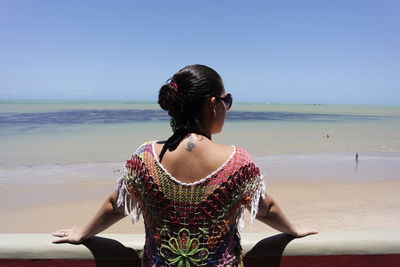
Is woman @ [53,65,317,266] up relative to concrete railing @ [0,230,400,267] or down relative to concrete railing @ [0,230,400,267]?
up

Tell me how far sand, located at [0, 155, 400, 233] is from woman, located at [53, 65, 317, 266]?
5439 mm

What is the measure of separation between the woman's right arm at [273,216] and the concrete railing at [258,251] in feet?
0.30

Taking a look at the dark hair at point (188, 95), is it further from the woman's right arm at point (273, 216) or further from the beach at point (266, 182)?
the beach at point (266, 182)

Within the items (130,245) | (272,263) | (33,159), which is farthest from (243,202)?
(33,159)

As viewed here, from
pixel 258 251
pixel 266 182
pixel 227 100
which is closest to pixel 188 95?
pixel 227 100

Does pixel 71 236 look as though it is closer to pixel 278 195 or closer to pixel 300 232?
pixel 300 232

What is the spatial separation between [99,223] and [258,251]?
2.68 feet

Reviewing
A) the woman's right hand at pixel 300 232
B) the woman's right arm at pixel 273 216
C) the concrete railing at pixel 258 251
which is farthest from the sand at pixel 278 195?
the woman's right arm at pixel 273 216

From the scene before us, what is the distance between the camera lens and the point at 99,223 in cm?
169

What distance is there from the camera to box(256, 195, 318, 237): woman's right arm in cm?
161

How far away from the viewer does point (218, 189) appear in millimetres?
1385

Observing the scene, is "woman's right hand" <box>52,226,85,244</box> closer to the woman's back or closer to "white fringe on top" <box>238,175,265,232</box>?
the woman's back

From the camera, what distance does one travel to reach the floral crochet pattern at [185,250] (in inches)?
56.0

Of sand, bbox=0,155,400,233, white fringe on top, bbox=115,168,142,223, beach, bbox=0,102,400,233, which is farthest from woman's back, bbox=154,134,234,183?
sand, bbox=0,155,400,233
